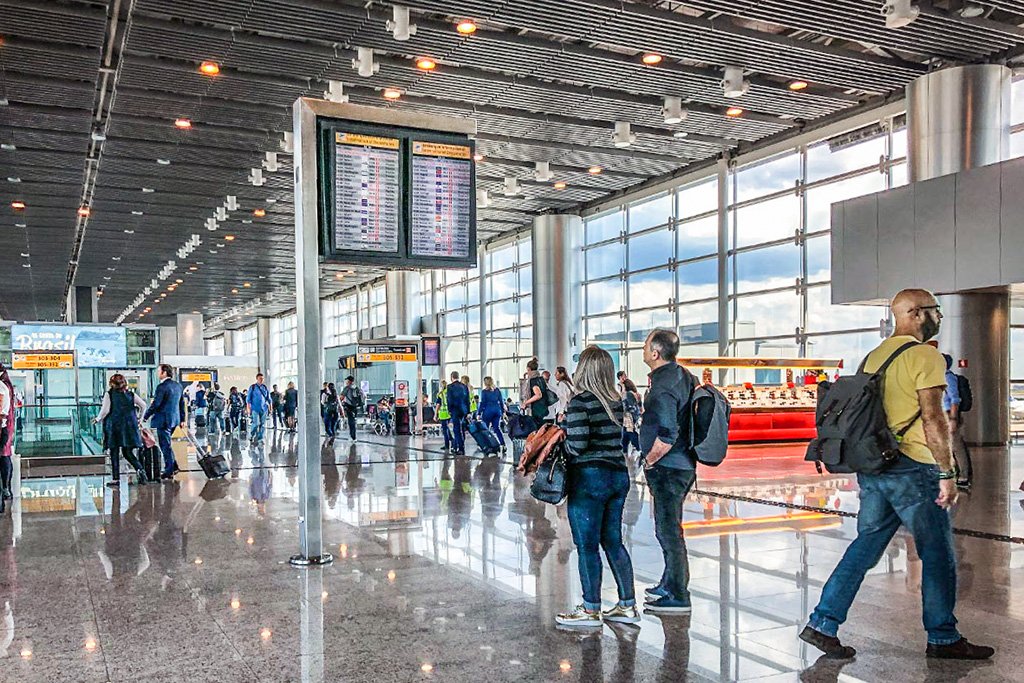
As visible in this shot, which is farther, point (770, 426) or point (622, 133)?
point (622, 133)

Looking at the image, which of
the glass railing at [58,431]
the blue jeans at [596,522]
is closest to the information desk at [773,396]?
the glass railing at [58,431]

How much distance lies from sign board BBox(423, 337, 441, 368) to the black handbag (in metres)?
17.8

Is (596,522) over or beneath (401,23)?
beneath

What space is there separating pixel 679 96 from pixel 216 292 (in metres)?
31.1

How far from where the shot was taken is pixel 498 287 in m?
29.8

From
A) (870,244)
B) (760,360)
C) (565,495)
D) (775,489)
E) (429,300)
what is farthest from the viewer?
(429,300)

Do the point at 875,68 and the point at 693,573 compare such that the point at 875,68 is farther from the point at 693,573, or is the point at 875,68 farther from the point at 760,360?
the point at 693,573

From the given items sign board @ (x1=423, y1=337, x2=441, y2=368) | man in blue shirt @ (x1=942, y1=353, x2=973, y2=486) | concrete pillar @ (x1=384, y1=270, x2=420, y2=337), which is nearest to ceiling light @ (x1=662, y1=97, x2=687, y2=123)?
man in blue shirt @ (x1=942, y1=353, x2=973, y2=486)

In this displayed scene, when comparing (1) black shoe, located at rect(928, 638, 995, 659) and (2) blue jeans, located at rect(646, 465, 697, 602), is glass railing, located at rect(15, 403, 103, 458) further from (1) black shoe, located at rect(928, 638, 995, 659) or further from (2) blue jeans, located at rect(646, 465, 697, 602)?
(1) black shoe, located at rect(928, 638, 995, 659)

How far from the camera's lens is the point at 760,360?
55.5 feet

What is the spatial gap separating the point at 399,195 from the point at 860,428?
381cm

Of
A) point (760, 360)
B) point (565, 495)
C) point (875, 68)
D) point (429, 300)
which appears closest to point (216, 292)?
point (429, 300)

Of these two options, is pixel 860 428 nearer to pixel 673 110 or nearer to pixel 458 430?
pixel 458 430

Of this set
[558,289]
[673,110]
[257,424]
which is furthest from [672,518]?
[558,289]
